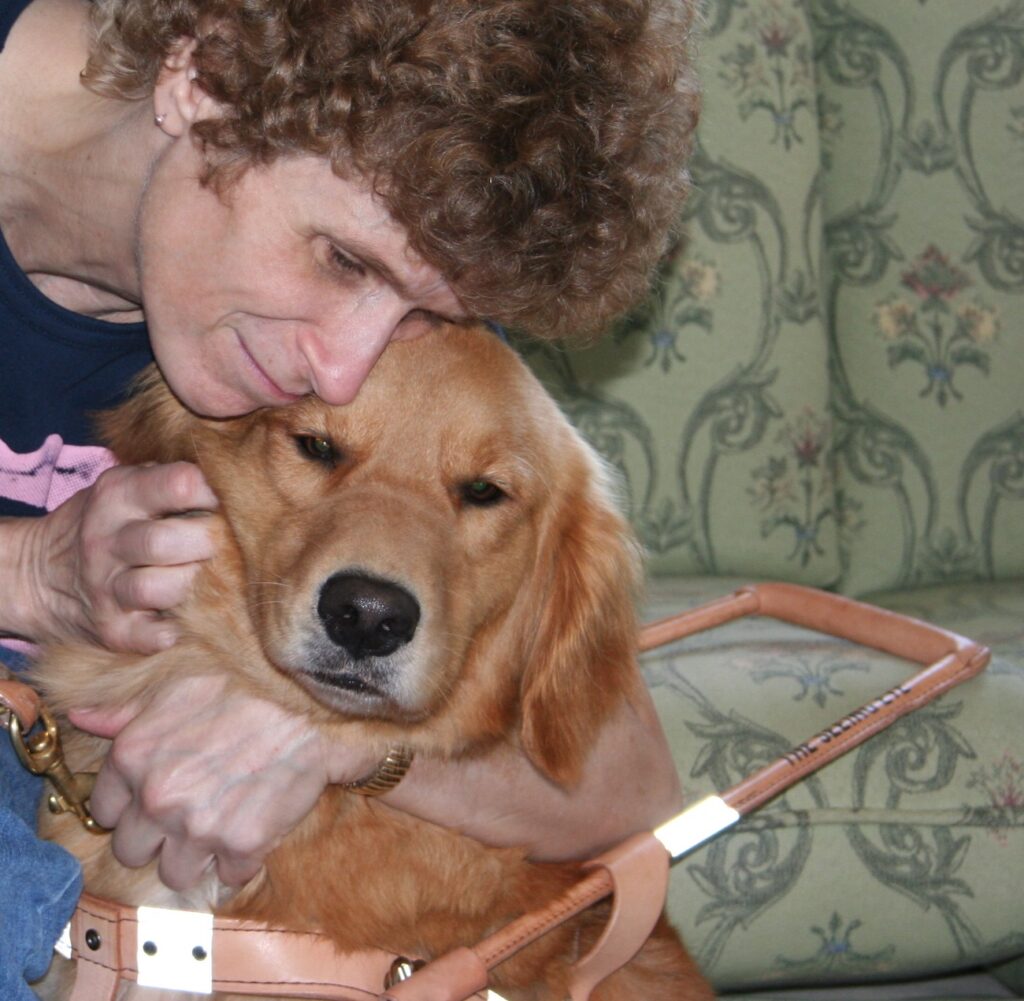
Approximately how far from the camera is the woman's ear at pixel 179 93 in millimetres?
1548

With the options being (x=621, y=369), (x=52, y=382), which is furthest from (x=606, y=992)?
(x=621, y=369)

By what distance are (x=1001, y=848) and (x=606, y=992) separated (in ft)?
2.77

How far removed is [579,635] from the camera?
1913 millimetres

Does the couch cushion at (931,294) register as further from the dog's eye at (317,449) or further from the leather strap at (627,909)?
the dog's eye at (317,449)

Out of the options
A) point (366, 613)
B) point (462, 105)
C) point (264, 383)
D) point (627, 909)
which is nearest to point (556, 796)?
point (627, 909)

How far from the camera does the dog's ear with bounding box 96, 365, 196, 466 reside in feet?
5.88

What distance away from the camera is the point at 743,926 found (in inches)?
84.5

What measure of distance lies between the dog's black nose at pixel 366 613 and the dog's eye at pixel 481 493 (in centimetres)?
24

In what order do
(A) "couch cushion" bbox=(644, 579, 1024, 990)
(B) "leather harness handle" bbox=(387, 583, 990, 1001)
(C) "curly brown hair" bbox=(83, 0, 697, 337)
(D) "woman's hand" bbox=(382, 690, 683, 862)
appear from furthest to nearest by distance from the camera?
1. (A) "couch cushion" bbox=(644, 579, 1024, 990)
2. (D) "woman's hand" bbox=(382, 690, 683, 862)
3. (B) "leather harness handle" bbox=(387, 583, 990, 1001)
4. (C) "curly brown hair" bbox=(83, 0, 697, 337)

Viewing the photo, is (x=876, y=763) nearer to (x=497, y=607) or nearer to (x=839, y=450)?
(x=497, y=607)

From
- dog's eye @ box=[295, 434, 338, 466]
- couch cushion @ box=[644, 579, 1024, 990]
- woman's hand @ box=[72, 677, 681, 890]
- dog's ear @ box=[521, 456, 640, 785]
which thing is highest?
dog's eye @ box=[295, 434, 338, 466]

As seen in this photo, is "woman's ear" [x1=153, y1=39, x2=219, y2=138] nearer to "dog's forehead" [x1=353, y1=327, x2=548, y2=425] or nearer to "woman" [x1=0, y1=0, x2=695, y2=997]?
"woman" [x1=0, y1=0, x2=695, y2=997]

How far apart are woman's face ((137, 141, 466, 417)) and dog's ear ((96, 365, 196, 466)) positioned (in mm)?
173

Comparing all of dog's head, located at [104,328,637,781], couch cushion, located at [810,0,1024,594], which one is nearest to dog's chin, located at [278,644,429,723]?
dog's head, located at [104,328,637,781]
